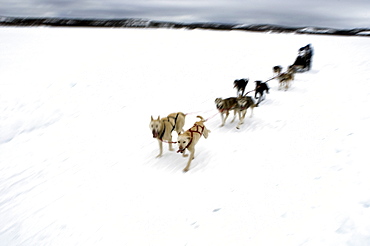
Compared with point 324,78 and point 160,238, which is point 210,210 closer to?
point 160,238

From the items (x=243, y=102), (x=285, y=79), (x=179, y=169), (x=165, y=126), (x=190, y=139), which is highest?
(x=285, y=79)

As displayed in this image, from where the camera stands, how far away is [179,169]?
4.74 metres

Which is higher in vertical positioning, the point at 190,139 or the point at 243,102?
the point at 243,102

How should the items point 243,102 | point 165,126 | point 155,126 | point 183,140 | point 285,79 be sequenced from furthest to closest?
point 285,79 < point 243,102 < point 165,126 < point 155,126 < point 183,140

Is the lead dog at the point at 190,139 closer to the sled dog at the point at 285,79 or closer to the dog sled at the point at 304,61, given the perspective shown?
the sled dog at the point at 285,79

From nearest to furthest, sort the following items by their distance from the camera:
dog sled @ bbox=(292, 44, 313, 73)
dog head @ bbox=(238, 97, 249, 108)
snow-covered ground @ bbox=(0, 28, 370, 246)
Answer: snow-covered ground @ bbox=(0, 28, 370, 246) → dog head @ bbox=(238, 97, 249, 108) → dog sled @ bbox=(292, 44, 313, 73)

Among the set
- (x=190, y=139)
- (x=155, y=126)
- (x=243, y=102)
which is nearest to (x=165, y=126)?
(x=155, y=126)

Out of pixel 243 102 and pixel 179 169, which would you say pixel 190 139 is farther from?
pixel 243 102

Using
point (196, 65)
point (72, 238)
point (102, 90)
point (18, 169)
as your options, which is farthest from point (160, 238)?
point (196, 65)

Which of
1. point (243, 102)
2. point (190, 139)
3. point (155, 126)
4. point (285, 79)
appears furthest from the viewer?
point (285, 79)

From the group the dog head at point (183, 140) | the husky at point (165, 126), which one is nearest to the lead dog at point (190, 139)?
the dog head at point (183, 140)

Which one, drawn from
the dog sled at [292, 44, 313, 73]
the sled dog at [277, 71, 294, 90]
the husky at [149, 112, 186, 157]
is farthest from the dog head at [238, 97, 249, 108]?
the dog sled at [292, 44, 313, 73]

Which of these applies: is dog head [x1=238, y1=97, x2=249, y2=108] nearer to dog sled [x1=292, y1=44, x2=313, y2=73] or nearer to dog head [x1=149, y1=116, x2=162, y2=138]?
dog head [x1=149, y1=116, x2=162, y2=138]

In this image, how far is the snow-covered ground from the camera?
319cm
